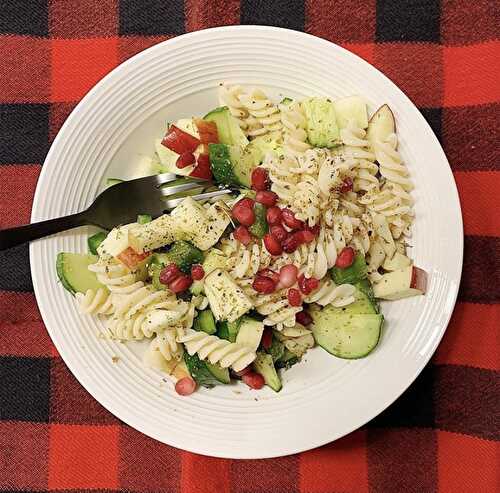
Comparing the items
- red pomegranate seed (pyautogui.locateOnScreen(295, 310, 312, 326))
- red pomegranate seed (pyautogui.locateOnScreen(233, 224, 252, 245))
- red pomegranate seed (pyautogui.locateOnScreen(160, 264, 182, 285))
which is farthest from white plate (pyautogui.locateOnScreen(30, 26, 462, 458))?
red pomegranate seed (pyautogui.locateOnScreen(233, 224, 252, 245))

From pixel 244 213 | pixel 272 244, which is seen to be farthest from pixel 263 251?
pixel 244 213

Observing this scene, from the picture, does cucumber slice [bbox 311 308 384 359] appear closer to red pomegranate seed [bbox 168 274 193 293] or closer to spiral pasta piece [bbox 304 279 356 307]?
spiral pasta piece [bbox 304 279 356 307]

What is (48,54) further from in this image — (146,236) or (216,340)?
(216,340)

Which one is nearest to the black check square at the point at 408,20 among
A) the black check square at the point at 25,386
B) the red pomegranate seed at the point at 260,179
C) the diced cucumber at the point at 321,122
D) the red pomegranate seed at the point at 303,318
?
the diced cucumber at the point at 321,122

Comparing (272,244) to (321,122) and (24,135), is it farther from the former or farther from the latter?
(24,135)

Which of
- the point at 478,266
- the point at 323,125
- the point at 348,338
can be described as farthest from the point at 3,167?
the point at 478,266

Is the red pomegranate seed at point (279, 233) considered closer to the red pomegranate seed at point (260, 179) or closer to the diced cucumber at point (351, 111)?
the red pomegranate seed at point (260, 179)
